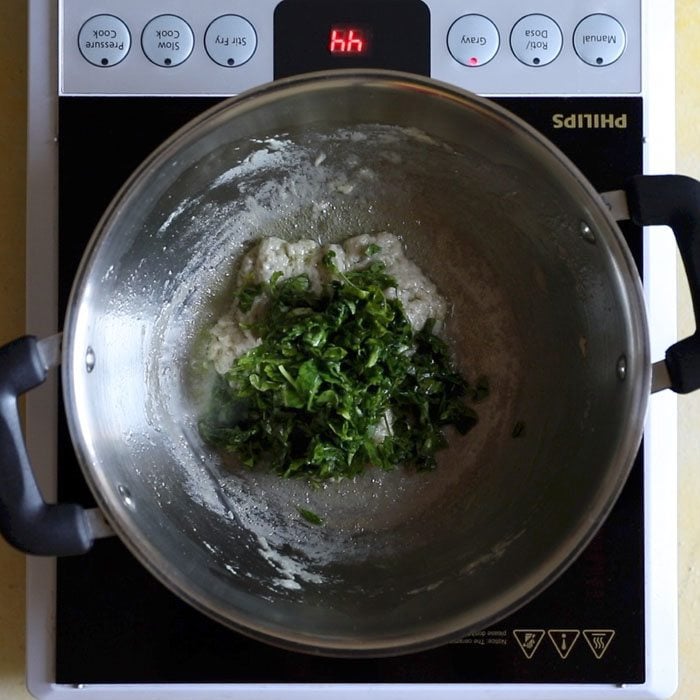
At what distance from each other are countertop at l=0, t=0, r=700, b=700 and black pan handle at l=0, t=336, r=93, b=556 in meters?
0.32

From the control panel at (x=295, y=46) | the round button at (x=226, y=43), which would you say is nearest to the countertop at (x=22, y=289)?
the control panel at (x=295, y=46)

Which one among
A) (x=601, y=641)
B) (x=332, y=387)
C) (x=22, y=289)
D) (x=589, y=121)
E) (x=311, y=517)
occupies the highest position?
(x=589, y=121)

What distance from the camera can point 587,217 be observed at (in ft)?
2.84

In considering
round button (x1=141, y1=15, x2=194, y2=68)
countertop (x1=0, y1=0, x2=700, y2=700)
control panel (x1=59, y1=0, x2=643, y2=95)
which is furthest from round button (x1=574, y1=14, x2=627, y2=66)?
round button (x1=141, y1=15, x2=194, y2=68)

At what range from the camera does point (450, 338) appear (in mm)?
1103

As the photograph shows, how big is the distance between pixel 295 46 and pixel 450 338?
0.41 meters

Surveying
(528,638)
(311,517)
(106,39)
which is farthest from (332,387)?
(106,39)

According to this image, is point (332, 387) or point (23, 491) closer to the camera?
point (23, 491)

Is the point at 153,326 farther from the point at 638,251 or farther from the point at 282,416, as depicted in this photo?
the point at 638,251

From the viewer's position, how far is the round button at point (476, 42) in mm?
991

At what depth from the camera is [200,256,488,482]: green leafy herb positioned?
1.05m

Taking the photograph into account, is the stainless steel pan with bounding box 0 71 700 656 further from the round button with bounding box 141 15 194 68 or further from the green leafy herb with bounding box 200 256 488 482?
the round button with bounding box 141 15 194 68

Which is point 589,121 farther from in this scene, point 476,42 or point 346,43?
point 346,43

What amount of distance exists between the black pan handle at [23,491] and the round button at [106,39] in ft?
1.22
